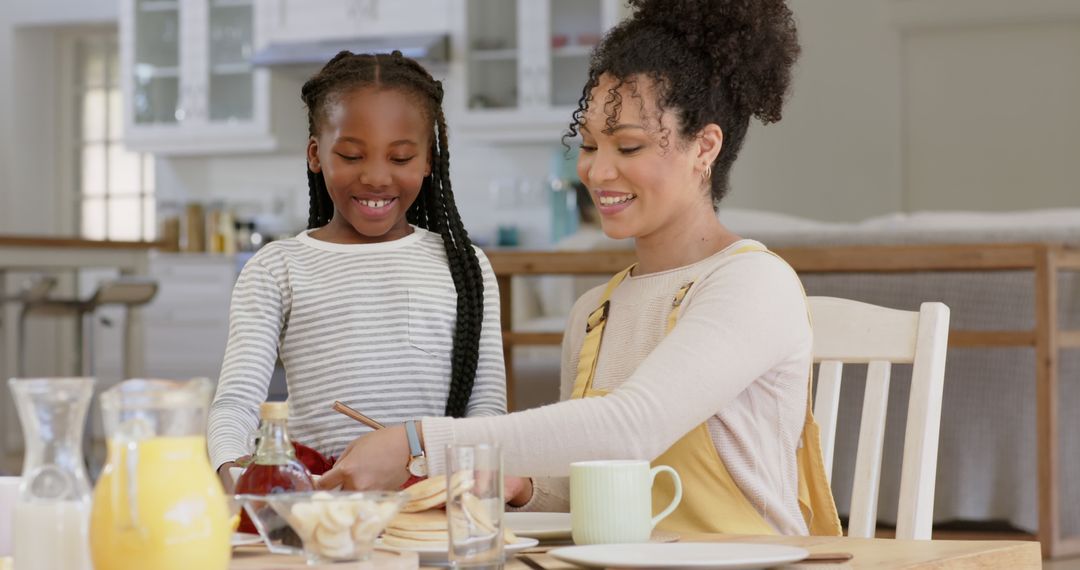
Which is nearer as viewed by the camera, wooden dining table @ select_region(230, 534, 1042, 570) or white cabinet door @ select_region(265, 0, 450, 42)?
wooden dining table @ select_region(230, 534, 1042, 570)

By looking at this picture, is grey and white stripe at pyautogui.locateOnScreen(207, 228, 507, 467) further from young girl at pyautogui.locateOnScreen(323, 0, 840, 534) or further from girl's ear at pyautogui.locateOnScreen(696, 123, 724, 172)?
girl's ear at pyautogui.locateOnScreen(696, 123, 724, 172)

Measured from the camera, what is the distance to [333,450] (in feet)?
4.62

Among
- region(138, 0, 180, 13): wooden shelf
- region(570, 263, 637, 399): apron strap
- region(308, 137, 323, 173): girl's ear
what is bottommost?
region(570, 263, 637, 399): apron strap

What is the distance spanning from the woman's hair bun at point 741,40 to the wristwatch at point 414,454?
0.53 metres

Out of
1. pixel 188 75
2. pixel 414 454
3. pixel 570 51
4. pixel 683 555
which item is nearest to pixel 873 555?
pixel 683 555

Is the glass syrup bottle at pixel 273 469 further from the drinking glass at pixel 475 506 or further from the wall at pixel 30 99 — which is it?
the wall at pixel 30 99

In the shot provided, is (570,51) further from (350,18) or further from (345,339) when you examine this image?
(345,339)

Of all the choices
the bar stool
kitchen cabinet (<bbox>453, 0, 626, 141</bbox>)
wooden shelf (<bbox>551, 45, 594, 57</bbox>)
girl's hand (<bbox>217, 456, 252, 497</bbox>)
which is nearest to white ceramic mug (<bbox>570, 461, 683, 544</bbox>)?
girl's hand (<bbox>217, 456, 252, 497</bbox>)

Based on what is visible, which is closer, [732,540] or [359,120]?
[732,540]

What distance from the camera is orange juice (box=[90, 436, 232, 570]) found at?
2.36ft

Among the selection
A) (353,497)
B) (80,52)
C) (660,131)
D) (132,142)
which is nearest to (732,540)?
(353,497)

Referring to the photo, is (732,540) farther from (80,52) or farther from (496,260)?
(80,52)

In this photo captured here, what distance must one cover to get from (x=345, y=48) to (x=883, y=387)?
18.5 feet

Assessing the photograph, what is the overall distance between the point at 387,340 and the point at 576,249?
215 centimetres
